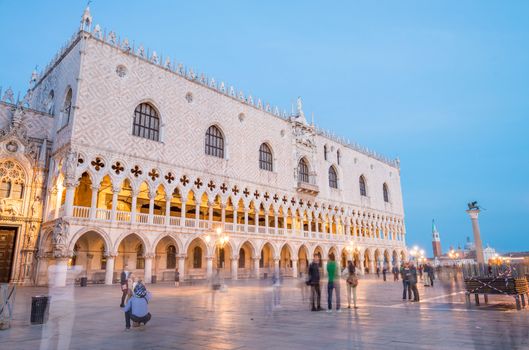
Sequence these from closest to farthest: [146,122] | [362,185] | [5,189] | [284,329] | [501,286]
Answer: [284,329], [501,286], [5,189], [146,122], [362,185]

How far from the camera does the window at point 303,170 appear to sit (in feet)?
125

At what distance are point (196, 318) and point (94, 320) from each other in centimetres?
241

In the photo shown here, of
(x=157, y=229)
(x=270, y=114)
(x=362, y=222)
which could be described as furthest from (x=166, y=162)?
(x=362, y=222)

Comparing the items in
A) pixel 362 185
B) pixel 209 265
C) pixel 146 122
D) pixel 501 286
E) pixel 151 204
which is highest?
pixel 146 122

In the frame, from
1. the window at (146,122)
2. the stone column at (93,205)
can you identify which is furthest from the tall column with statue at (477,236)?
the stone column at (93,205)

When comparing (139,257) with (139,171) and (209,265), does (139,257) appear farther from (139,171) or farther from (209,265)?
(139,171)

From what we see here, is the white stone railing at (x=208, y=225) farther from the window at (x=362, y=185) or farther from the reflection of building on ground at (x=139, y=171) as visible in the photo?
the window at (x=362, y=185)

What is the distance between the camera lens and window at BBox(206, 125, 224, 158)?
29.3 metres

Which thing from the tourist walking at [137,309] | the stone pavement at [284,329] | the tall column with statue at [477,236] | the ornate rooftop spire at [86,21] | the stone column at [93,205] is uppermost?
the ornate rooftop spire at [86,21]

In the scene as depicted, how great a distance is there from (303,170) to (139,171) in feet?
62.8

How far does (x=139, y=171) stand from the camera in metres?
24.1

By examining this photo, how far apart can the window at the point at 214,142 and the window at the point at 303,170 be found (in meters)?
10.8

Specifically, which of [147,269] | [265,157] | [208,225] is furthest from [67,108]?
[265,157]

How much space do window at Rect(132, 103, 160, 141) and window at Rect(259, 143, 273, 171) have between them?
10824 mm
